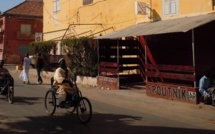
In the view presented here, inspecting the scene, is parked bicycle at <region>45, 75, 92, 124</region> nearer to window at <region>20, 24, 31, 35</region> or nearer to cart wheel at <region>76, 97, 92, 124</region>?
cart wheel at <region>76, 97, 92, 124</region>

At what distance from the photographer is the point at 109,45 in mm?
19141

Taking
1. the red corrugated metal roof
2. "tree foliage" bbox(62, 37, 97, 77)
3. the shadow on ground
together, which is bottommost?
the shadow on ground

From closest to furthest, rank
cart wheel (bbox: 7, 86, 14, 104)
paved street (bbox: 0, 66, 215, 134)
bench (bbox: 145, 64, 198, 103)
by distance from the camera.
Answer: paved street (bbox: 0, 66, 215, 134) → cart wheel (bbox: 7, 86, 14, 104) → bench (bbox: 145, 64, 198, 103)

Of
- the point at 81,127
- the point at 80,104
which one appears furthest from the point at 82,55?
the point at 81,127

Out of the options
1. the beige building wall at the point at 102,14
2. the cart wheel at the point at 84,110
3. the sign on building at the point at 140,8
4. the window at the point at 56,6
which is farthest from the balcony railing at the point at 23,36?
the cart wheel at the point at 84,110

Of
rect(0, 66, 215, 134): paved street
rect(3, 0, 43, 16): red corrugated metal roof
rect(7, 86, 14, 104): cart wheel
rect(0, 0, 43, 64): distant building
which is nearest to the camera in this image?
rect(0, 66, 215, 134): paved street

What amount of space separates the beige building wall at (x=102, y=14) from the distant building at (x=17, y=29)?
15.2 metres

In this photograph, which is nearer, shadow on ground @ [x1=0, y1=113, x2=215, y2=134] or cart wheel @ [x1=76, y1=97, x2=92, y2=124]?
shadow on ground @ [x1=0, y1=113, x2=215, y2=134]

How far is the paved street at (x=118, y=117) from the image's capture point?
27.0 feet

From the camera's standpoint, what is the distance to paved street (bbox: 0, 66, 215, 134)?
823cm

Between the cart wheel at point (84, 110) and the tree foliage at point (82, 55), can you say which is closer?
the cart wheel at point (84, 110)

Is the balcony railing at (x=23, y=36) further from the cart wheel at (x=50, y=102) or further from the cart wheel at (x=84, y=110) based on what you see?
the cart wheel at (x=84, y=110)

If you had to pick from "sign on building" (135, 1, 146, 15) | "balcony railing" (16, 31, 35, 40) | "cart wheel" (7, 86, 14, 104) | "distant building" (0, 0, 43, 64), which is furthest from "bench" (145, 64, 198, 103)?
"balcony railing" (16, 31, 35, 40)

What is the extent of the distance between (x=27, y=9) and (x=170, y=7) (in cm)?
3563
